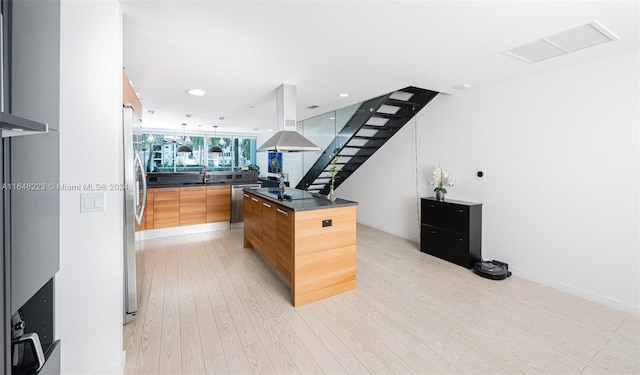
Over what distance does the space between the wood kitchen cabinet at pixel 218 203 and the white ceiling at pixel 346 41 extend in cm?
201

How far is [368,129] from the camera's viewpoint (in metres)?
4.73

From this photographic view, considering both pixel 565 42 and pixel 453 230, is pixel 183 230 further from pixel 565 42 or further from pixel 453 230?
pixel 565 42

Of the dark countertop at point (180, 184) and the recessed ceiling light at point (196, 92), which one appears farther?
the dark countertop at point (180, 184)

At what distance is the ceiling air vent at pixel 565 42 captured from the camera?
6.79 feet

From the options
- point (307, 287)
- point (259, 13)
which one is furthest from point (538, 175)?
point (259, 13)

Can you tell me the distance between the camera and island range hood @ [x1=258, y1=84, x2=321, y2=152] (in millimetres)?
3279

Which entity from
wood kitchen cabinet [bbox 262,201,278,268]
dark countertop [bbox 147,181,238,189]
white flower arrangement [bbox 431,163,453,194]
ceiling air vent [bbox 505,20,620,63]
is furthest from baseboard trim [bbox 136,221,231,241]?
ceiling air vent [bbox 505,20,620,63]

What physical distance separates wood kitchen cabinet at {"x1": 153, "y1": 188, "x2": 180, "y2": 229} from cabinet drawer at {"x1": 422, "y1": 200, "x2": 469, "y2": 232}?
4.17m

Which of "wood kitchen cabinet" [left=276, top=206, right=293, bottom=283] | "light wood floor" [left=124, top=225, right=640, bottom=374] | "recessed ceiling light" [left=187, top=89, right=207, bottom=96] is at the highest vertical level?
"recessed ceiling light" [left=187, top=89, right=207, bottom=96]

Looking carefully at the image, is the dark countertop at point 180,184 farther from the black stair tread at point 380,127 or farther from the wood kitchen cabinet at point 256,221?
the black stair tread at point 380,127

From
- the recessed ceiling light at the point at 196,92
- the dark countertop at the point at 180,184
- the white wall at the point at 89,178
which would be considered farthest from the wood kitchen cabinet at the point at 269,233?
the dark countertop at the point at 180,184

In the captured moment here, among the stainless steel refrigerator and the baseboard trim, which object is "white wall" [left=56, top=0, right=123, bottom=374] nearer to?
the stainless steel refrigerator

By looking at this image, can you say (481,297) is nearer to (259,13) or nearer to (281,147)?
(281,147)

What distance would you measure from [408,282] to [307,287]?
3.93 ft
